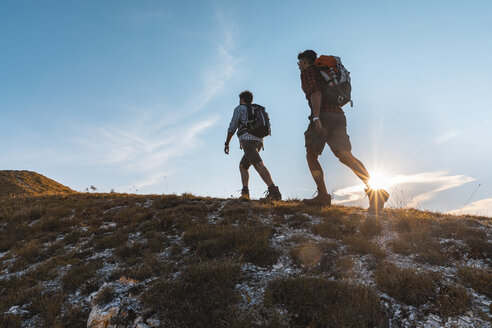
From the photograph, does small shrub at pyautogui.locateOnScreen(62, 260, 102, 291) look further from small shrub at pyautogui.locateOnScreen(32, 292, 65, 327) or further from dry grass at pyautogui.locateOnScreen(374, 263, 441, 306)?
dry grass at pyautogui.locateOnScreen(374, 263, 441, 306)

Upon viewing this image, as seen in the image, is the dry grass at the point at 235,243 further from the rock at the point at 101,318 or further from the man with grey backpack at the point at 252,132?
the man with grey backpack at the point at 252,132

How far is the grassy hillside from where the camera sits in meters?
2.75

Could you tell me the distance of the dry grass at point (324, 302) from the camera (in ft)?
8.55

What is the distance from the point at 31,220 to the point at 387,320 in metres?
9.05

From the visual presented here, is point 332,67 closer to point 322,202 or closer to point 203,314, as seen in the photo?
point 322,202

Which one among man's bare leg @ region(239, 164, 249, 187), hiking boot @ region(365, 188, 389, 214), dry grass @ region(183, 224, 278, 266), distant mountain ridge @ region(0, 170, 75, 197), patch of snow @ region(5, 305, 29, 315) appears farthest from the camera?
distant mountain ridge @ region(0, 170, 75, 197)

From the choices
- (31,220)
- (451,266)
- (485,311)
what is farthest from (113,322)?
(31,220)

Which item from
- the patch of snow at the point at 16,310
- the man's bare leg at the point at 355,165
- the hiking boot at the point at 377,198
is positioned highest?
the man's bare leg at the point at 355,165

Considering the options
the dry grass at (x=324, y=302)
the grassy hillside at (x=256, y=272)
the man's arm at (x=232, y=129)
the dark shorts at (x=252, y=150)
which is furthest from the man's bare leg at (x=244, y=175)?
the dry grass at (x=324, y=302)

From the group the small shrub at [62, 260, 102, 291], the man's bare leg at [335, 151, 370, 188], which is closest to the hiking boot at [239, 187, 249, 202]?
the man's bare leg at [335, 151, 370, 188]

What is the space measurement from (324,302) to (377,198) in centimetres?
377

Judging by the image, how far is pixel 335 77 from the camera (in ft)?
18.5

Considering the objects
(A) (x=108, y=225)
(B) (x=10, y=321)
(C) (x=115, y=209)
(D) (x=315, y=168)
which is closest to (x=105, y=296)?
(B) (x=10, y=321)

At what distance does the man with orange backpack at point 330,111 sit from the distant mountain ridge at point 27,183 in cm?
1518
